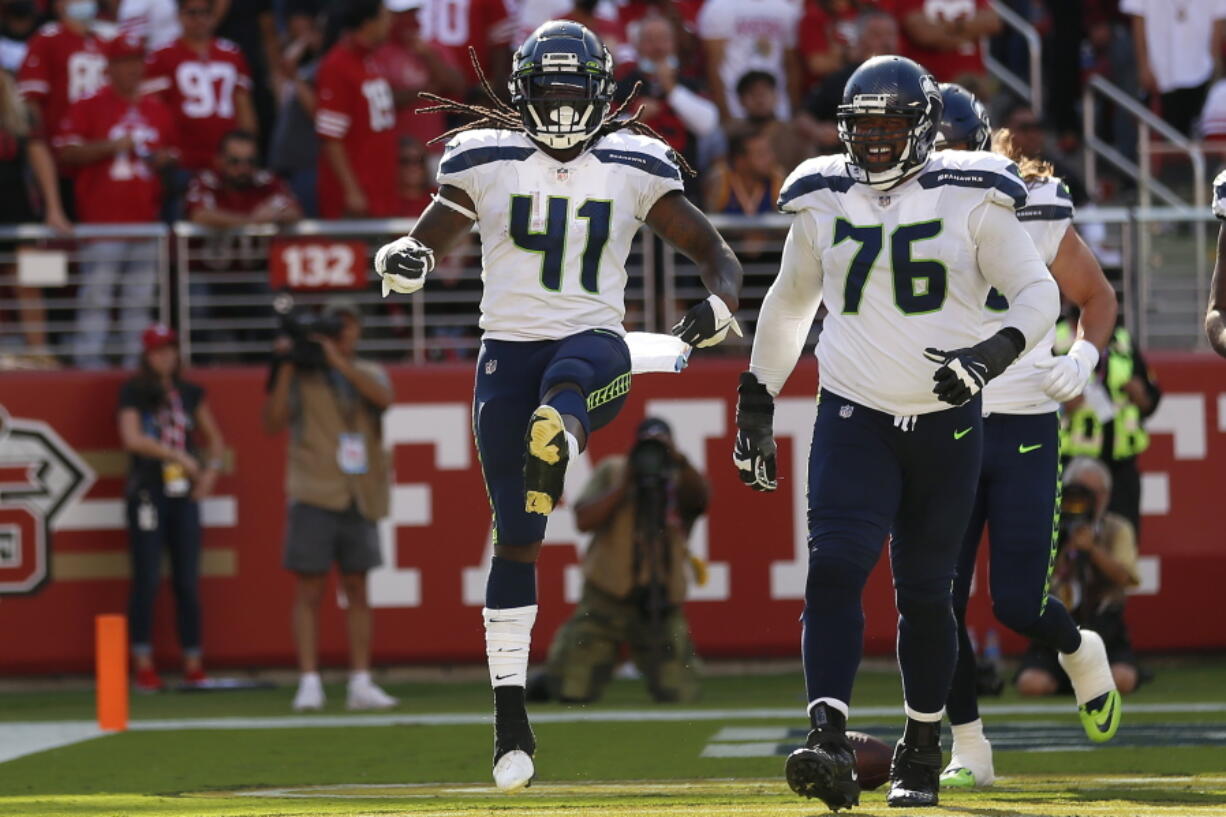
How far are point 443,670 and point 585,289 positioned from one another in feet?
20.0

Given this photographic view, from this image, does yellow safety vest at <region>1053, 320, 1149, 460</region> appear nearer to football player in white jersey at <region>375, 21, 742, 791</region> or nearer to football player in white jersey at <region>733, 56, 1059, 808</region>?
football player in white jersey at <region>375, 21, 742, 791</region>

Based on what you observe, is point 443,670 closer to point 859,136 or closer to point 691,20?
point 691,20

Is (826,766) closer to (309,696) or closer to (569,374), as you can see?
(569,374)

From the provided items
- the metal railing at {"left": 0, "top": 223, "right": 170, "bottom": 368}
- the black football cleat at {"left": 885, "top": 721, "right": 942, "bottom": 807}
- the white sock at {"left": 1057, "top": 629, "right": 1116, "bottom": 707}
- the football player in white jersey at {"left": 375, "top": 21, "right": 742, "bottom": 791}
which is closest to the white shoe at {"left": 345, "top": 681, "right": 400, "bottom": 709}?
the metal railing at {"left": 0, "top": 223, "right": 170, "bottom": 368}

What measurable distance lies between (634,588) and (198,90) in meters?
4.14

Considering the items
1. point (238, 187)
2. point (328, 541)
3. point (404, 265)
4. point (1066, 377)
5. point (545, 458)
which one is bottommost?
point (328, 541)

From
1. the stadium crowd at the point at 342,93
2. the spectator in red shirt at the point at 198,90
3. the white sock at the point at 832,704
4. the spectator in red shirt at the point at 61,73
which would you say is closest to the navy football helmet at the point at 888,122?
the white sock at the point at 832,704

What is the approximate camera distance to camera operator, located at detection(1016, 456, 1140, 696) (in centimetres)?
1063

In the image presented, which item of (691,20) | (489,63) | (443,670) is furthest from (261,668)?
(691,20)

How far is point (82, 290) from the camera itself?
12211 millimetres

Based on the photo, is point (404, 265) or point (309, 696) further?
point (309, 696)

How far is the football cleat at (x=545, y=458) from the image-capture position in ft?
20.4

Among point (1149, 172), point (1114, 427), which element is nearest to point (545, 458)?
point (1114, 427)

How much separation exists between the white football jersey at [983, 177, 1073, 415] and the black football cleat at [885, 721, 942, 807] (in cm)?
118
